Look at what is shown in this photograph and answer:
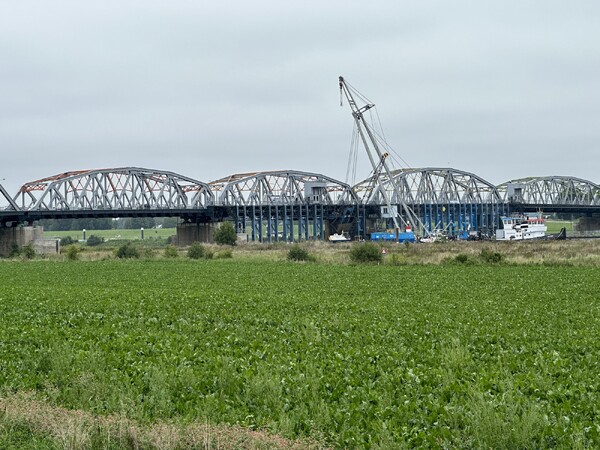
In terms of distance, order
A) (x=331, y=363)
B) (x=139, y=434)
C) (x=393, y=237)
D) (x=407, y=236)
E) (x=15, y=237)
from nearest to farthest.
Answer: (x=139, y=434) < (x=331, y=363) < (x=15, y=237) < (x=407, y=236) < (x=393, y=237)

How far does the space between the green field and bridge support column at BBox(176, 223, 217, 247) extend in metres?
110

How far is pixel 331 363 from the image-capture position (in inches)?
672

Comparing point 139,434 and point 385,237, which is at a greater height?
point 385,237

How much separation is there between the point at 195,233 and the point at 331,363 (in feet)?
427

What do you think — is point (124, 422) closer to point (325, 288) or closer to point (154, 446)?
point (154, 446)

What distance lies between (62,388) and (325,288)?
78.0ft

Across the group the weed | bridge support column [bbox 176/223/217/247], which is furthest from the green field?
bridge support column [bbox 176/223/217/247]

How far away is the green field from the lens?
1257cm

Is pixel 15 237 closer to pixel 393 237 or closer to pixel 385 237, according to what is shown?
pixel 385 237

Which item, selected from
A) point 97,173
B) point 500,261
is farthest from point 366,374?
point 97,173

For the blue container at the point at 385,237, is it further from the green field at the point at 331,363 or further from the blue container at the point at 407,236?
the green field at the point at 331,363

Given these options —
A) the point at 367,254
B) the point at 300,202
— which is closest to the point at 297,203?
the point at 300,202

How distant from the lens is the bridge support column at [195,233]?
5659 inches

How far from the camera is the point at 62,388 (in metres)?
16.1
